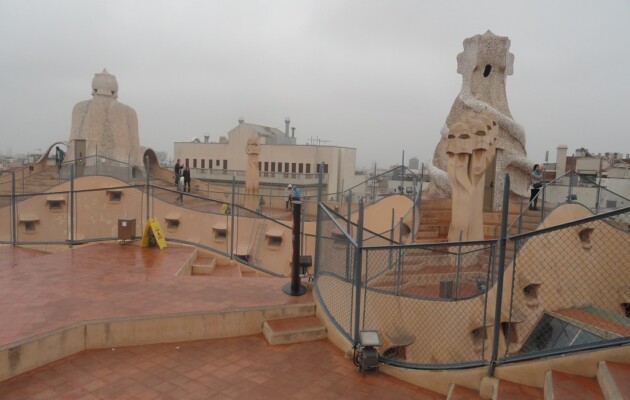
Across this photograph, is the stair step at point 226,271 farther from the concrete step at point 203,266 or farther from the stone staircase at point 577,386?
the stone staircase at point 577,386

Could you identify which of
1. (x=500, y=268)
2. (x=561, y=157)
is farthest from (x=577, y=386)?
(x=561, y=157)

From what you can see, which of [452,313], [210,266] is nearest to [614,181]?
[452,313]

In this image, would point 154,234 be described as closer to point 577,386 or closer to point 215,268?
point 215,268

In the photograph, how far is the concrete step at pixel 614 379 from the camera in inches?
126

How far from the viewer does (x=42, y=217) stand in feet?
55.8

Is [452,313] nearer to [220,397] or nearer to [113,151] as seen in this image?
[220,397]

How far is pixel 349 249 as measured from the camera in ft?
18.9

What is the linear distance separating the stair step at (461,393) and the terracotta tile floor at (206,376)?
0.23 m

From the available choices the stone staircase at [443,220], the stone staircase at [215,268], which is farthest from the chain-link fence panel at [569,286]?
the stone staircase at [215,268]

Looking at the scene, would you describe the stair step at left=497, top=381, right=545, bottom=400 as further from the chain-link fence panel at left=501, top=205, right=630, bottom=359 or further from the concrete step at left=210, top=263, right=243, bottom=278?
the concrete step at left=210, top=263, right=243, bottom=278

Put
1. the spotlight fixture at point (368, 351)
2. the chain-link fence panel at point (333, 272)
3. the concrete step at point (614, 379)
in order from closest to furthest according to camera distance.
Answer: the concrete step at point (614, 379)
the spotlight fixture at point (368, 351)
the chain-link fence panel at point (333, 272)

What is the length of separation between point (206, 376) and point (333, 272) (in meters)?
2.41

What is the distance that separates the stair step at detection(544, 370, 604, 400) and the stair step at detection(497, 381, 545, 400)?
128 millimetres

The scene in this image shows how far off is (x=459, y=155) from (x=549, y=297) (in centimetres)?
414
